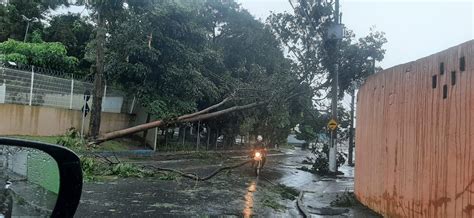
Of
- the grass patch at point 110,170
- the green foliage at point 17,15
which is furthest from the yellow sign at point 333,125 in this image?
the green foliage at point 17,15

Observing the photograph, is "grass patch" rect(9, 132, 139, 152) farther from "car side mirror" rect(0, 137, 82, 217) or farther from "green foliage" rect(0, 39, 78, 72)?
"car side mirror" rect(0, 137, 82, 217)

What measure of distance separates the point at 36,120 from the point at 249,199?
14117 millimetres

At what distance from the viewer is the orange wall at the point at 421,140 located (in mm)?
5840

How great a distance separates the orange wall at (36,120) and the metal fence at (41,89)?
0.87 ft

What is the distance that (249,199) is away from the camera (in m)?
11.3

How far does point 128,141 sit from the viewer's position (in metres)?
26.4

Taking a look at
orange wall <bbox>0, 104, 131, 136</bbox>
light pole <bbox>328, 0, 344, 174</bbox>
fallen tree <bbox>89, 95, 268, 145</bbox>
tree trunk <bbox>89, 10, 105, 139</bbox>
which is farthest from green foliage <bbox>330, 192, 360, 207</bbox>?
orange wall <bbox>0, 104, 131, 136</bbox>

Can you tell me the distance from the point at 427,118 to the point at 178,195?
19.7ft

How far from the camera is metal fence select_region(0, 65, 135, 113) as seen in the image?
20.3m

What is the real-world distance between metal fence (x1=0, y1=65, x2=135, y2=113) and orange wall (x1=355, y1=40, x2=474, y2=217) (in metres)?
15.8

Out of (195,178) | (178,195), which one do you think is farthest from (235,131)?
(178,195)

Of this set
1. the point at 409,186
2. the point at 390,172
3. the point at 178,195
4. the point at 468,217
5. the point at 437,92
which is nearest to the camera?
the point at 468,217

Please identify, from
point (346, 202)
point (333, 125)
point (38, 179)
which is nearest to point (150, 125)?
point (333, 125)

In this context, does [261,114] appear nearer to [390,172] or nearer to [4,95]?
[4,95]
